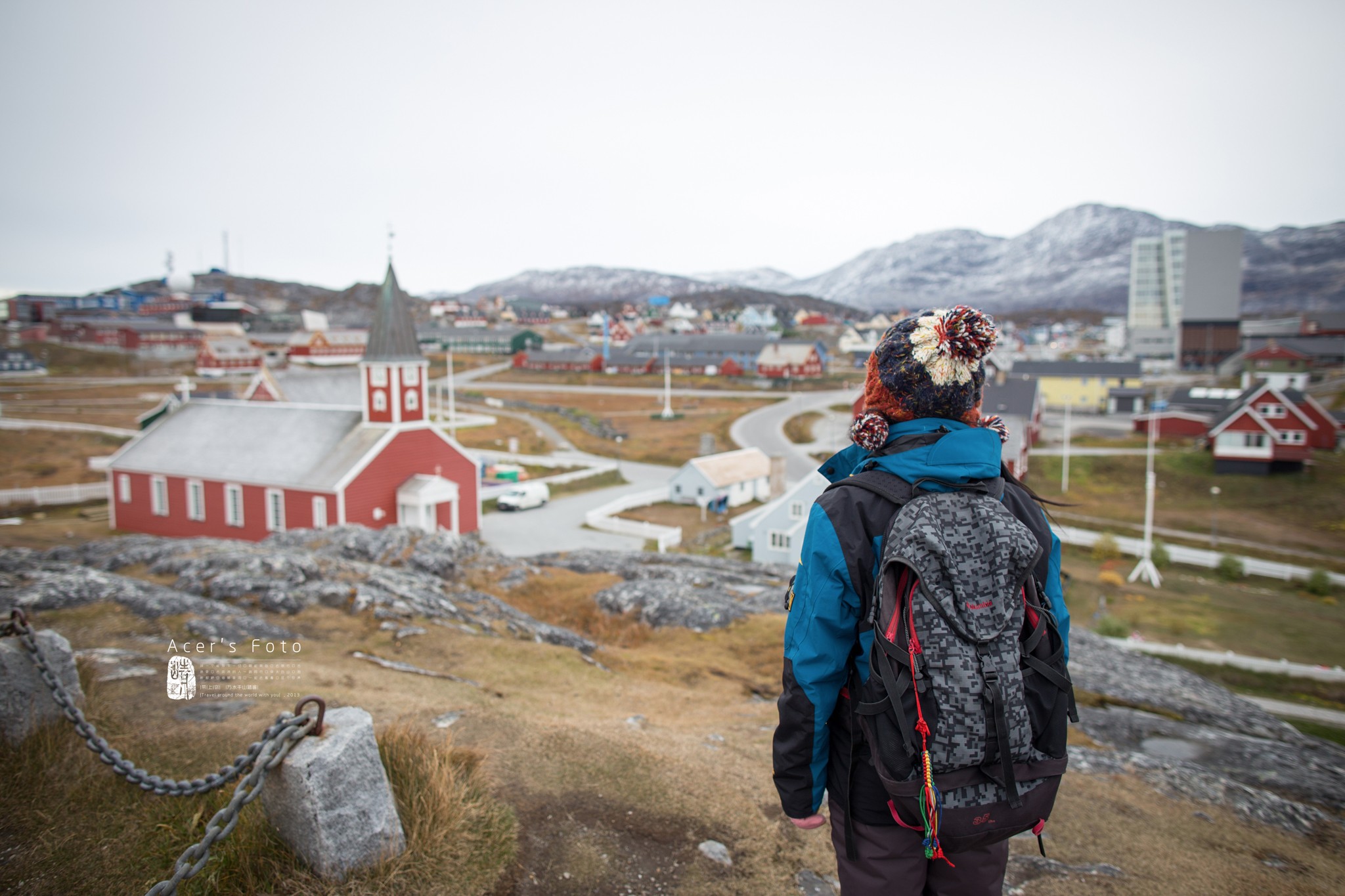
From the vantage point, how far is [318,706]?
13.6 feet

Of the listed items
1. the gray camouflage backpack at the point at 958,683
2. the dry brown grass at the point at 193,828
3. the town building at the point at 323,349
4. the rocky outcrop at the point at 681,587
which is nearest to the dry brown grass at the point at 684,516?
the rocky outcrop at the point at 681,587

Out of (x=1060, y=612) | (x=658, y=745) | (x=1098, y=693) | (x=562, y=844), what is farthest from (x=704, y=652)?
(x=1060, y=612)

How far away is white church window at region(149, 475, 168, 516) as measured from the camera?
28.7 m

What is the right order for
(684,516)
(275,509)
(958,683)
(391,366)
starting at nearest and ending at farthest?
(958,683) → (275,509) → (391,366) → (684,516)

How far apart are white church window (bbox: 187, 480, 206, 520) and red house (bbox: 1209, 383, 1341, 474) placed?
5116 centimetres

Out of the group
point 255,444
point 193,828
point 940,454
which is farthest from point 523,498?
point 940,454

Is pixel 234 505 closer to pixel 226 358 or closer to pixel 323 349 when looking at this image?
pixel 226 358

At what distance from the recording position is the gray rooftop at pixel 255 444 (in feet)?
85.8

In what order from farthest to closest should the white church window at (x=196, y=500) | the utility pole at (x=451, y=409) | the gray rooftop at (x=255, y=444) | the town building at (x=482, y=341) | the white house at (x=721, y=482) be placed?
the town building at (x=482, y=341) → the utility pole at (x=451, y=409) → the white house at (x=721, y=482) → the white church window at (x=196, y=500) → the gray rooftop at (x=255, y=444)

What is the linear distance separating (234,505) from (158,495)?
4.50 meters

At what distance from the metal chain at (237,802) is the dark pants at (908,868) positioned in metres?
2.87

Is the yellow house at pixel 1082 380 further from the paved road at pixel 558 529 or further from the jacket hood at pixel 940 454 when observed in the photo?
the jacket hood at pixel 940 454

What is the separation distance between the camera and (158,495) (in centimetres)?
2881

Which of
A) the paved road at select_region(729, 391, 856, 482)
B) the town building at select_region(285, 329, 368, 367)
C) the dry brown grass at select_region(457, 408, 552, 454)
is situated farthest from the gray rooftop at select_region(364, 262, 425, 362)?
the town building at select_region(285, 329, 368, 367)
